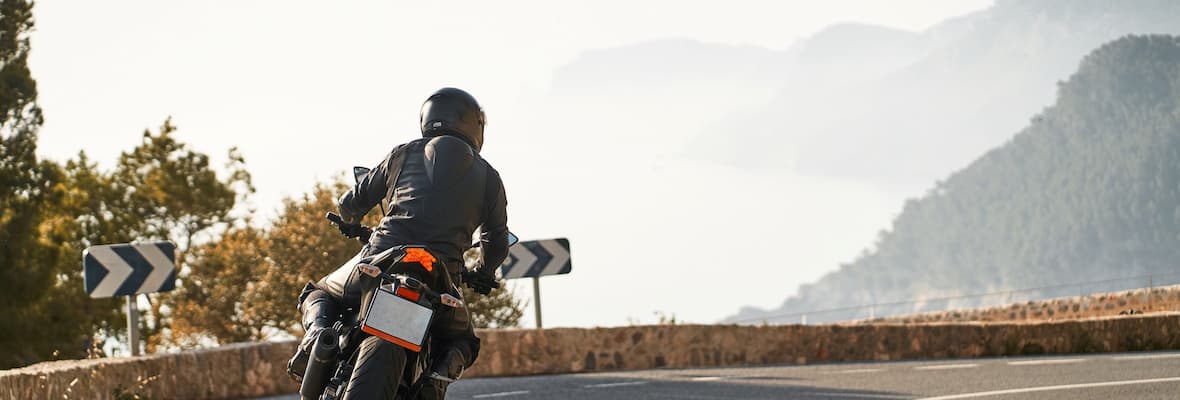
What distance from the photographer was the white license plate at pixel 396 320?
4656 millimetres

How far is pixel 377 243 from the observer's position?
5.14m

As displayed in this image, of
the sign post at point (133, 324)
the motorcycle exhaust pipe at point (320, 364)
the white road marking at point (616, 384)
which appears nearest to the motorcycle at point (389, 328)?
the motorcycle exhaust pipe at point (320, 364)

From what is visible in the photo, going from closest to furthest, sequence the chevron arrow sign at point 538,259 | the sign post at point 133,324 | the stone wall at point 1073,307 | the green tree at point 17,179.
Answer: the sign post at point 133,324, the chevron arrow sign at point 538,259, the green tree at point 17,179, the stone wall at point 1073,307

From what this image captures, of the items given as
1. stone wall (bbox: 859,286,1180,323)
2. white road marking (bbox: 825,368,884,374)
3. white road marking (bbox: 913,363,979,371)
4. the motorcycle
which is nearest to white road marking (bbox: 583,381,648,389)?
white road marking (bbox: 825,368,884,374)

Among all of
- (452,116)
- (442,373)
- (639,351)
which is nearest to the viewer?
(442,373)

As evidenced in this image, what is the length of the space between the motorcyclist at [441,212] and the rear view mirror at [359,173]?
Answer: 0.26ft

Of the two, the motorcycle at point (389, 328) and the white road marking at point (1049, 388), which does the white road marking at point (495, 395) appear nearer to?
the white road marking at point (1049, 388)

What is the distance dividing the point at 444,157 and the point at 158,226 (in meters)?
56.1

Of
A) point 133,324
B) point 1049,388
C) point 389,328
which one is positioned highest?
point 133,324

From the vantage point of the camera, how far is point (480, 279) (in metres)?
5.52

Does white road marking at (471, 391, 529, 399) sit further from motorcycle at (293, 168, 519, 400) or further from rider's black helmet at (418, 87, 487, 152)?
motorcycle at (293, 168, 519, 400)

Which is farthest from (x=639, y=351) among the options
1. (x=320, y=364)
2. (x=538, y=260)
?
(x=320, y=364)

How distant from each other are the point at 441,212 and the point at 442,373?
0.58 metres

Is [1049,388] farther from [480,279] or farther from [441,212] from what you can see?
[441,212]
